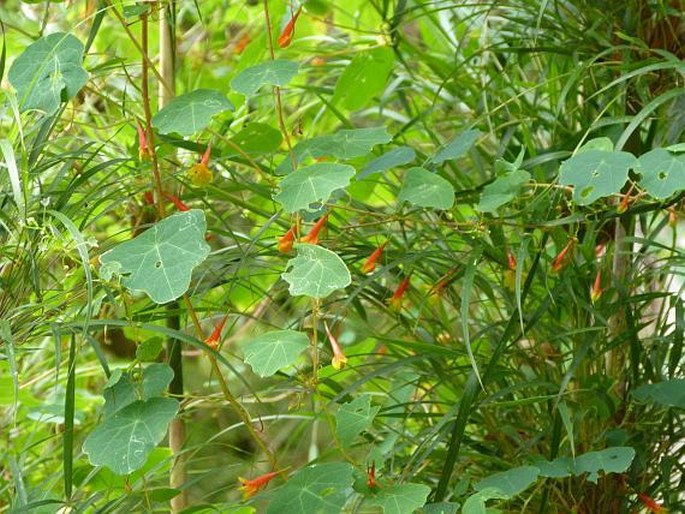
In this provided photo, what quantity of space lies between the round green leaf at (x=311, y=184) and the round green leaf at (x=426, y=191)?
3.5 inches

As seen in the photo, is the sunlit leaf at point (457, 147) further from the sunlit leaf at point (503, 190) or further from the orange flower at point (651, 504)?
the orange flower at point (651, 504)

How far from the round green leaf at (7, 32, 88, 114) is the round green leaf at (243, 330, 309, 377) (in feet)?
0.91

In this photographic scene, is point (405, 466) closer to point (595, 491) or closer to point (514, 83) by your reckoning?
point (595, 491)

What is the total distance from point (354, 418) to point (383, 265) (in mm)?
285

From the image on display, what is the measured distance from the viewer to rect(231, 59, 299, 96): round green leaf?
1.09 metres

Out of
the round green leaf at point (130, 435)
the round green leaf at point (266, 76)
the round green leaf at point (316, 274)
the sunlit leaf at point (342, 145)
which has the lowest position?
the round green leaf at point (130, 435)

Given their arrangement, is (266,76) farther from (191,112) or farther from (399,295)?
(399,295)

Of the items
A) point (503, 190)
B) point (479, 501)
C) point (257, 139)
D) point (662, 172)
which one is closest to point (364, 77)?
point (257, 139)

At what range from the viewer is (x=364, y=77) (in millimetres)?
1536

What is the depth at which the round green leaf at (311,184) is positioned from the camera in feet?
3.34

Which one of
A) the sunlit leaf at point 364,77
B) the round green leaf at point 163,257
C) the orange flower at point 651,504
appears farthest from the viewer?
the sunlit leaf at point 364,77

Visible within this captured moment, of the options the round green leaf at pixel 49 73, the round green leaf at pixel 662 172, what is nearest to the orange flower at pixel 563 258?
the round green leaf at pixel 662 172

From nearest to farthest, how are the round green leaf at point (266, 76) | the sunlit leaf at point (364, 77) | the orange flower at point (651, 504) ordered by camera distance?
the round green leaf at point (266, 76)
the orange flower at point (651, 504)
the sunlit leaf at point (364, 77)

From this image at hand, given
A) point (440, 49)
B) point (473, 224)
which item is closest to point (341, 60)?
point (440, 49)
